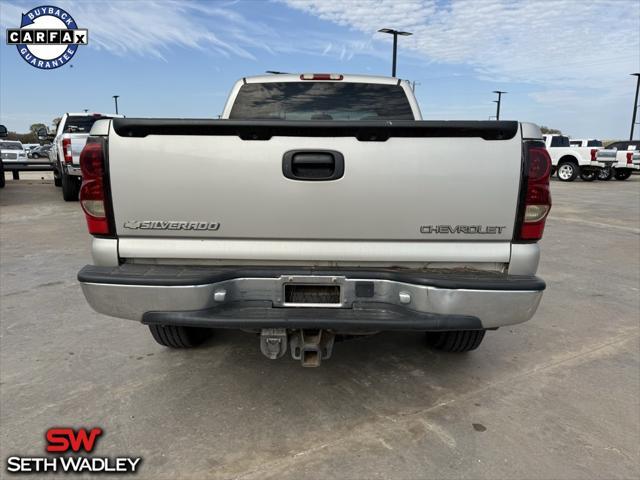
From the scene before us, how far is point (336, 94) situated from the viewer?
4094mm

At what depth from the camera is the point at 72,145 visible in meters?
10.3

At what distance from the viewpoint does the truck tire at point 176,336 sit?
10.8 ft

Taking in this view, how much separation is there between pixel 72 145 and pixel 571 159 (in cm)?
2000

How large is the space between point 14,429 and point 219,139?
6.30ft

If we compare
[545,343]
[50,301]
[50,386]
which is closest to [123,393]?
[50,386]

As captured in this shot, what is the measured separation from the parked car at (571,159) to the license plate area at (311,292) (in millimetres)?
21024

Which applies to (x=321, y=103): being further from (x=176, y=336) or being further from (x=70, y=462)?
(x=70, y=462)

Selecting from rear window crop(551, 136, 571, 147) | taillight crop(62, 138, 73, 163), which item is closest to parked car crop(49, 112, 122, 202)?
taillight crop(62, 138, 73, 163)

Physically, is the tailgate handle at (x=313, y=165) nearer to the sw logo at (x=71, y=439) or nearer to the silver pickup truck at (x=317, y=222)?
the silver pickup truck at (x=317, y=222)

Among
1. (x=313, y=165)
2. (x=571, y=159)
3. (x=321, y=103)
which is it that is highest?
(x=321, y=103)

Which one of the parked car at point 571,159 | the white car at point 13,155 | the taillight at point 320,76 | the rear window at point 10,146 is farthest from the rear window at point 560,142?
the rear window at point 10,146

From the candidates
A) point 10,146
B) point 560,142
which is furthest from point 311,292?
point 10,146

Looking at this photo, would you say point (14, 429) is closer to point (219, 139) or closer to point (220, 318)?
point (220, 318)

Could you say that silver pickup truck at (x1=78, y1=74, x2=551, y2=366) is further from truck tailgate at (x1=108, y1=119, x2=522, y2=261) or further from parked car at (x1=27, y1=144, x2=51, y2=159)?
parked car at (x1=27, y1=144, x2=51, y2=159)
